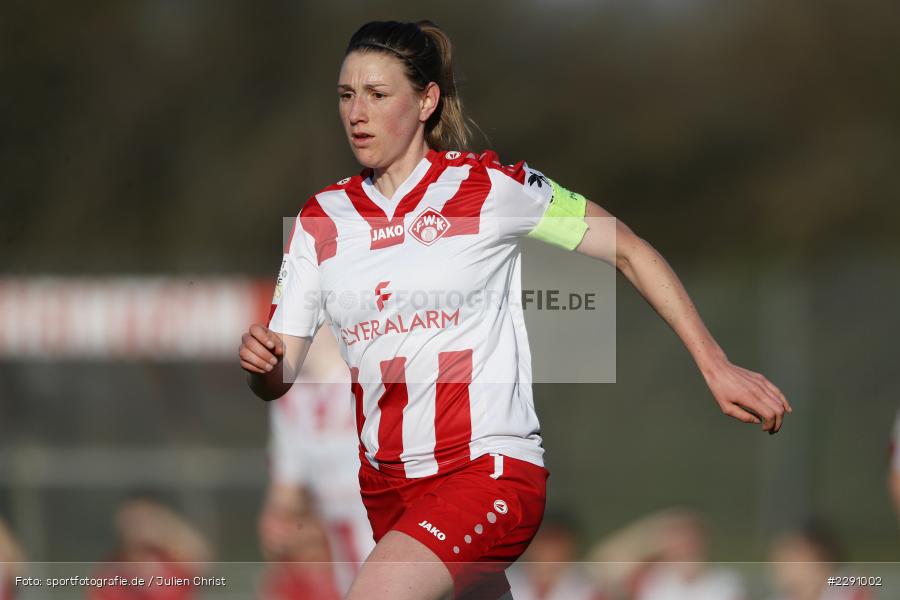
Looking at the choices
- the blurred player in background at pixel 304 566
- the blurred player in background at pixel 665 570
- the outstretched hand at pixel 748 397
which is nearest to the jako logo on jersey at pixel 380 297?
the outstretched hand at pixel 748 397

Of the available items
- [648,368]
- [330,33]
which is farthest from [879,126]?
[648,368]

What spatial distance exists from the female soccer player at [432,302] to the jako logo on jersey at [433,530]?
0.08 metres

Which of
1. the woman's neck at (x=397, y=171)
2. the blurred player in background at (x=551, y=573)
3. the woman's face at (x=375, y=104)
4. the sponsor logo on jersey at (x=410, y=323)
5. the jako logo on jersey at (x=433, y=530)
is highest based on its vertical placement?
the woman's face at (x=375, y=104)

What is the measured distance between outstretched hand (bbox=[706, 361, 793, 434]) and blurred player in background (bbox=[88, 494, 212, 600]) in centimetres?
435

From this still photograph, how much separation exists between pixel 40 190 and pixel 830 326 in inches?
454

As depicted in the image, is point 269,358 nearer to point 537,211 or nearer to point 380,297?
point 380,297

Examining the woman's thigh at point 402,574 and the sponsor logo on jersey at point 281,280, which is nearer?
the woman's thigh at point 402,574

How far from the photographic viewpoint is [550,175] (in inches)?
712

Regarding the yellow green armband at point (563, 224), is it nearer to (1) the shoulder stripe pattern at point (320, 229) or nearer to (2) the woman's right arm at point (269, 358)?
(1) the shoulder stripe pattern at point (320, 229)

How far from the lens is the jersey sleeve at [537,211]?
341 cm

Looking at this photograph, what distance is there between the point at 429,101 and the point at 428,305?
2.16 feet

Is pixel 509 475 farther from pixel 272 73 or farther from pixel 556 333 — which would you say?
pixel 272 73

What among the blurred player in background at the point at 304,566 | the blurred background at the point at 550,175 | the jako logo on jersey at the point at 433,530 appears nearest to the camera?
the jako logo on jersey at the point at 433,530

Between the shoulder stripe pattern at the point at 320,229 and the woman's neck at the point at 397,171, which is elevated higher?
the woman's neck at the point at 397,171
